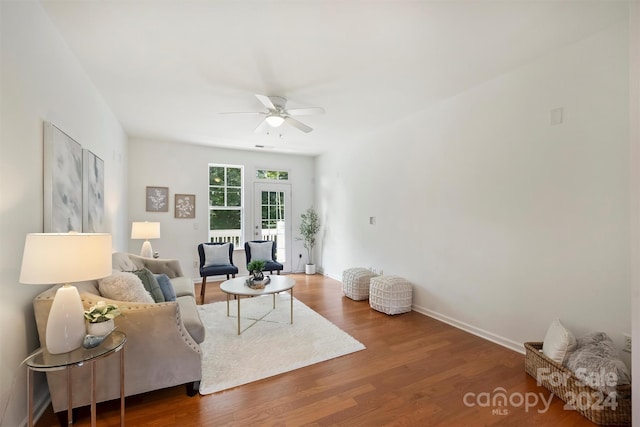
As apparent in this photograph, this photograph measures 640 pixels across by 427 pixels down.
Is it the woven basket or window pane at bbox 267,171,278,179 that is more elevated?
window pane at bbox 267,171,278,179

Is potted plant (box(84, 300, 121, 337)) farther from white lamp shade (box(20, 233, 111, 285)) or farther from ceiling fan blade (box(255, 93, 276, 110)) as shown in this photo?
ceiling fan blade (box(255, 93, 276, 110))

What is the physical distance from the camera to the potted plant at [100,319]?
1.69 meters

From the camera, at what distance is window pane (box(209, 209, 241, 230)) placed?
594 centimetres

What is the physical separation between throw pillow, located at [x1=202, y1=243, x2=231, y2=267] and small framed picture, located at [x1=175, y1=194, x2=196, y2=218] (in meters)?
1.02

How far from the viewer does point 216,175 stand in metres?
5.98

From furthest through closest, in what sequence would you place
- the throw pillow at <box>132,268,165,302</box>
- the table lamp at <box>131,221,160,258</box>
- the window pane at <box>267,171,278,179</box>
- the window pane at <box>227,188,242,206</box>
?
the window pane at <box>267,171,278,179</box> → the window pane at <box>227,188,242,206</box> → the table lamp at <box>131,221,160,258</box> → the throw pillow at <box>132,268,165,302</box>

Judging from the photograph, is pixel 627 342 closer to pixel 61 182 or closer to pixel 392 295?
pixel 392 295

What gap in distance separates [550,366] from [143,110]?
505 cm

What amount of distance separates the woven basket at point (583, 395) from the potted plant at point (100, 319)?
302 centimetres

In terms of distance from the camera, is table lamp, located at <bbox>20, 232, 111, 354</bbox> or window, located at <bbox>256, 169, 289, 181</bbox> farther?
window, located at <bbox>256, 169, 289, 181</bbox>

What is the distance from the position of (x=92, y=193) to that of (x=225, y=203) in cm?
313

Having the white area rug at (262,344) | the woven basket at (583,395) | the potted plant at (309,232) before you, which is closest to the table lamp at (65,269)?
the white area rug at (262,344)

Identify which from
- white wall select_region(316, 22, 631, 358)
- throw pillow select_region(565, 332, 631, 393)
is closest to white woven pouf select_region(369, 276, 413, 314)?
white wall select_region(316, 22, 631, 358)

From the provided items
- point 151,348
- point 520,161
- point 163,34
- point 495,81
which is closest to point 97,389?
point 151,348
